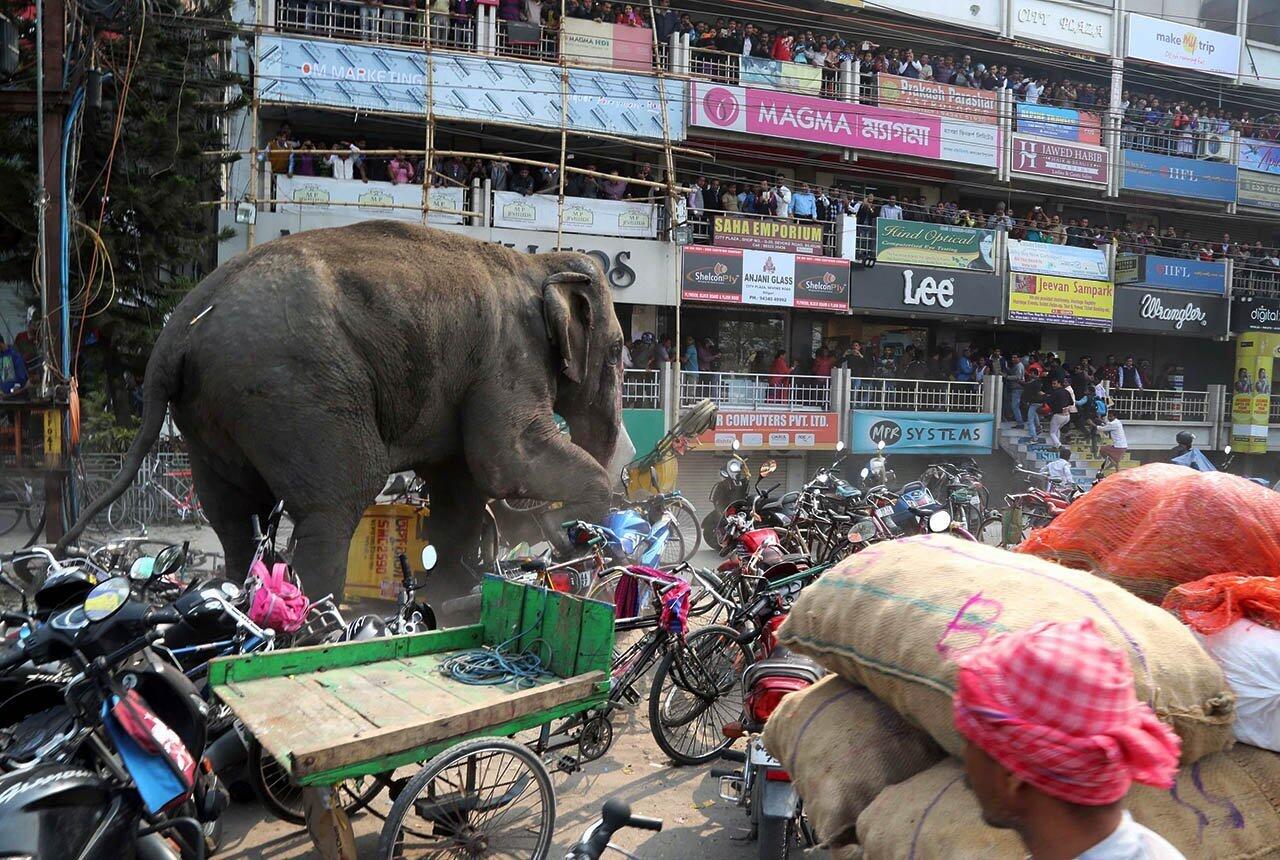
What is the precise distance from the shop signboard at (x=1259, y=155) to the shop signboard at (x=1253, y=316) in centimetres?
381

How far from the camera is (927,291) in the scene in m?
19.5

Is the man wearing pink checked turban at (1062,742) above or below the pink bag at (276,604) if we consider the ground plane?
above

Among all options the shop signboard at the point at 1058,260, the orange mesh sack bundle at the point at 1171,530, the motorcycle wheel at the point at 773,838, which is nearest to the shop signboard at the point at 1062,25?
the shop signboard at the point at 1058,260

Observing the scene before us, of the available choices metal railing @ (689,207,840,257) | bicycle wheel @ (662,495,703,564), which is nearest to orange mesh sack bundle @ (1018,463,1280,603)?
bicycle wheel @ (662,495,703,564)

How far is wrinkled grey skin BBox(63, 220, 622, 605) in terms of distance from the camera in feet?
18.3

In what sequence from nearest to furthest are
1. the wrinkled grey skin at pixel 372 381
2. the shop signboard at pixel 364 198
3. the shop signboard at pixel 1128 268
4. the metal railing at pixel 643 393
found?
the wrinkled grey skin at pixel 372 381 → the shop signboard at pixel 364 198 → the metal railing at pixel 643 393 → the shop signboard at pixel 1128 268

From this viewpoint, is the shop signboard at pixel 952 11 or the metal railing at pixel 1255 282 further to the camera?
the metal railing at pixel 1255 282

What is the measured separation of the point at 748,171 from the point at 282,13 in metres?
9.75

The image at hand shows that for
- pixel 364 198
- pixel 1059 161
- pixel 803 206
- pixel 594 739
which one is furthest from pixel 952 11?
pixel 594 739

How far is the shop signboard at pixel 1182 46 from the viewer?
23.6m

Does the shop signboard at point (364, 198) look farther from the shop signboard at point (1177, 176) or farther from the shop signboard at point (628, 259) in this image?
the shop signboard at point (1177, 176)

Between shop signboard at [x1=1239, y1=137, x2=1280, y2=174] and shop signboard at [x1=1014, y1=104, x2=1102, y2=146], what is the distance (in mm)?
5244

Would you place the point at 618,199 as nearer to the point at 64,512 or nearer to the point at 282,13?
the point at 282,13

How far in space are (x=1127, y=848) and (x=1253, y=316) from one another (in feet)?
86.3
